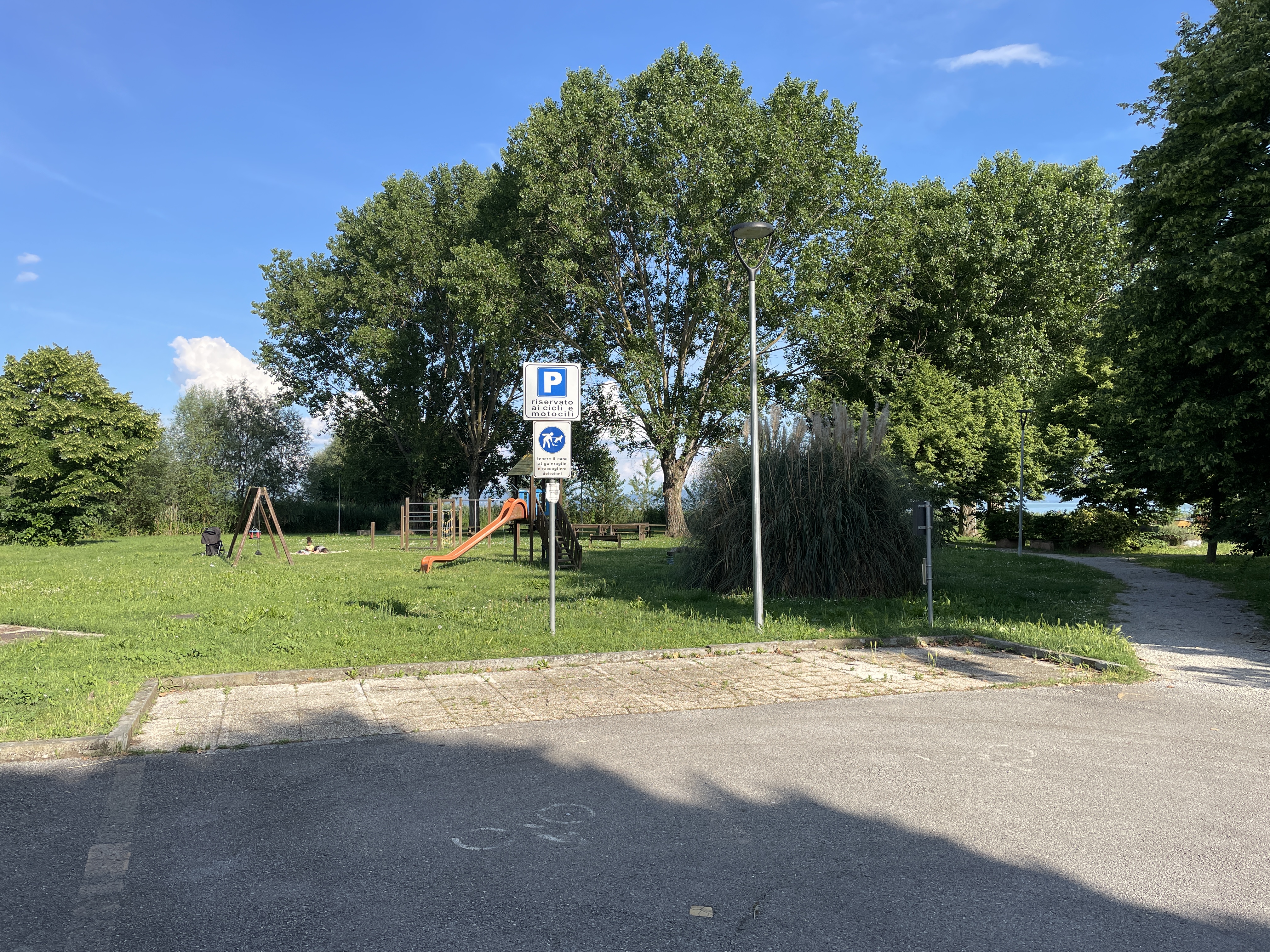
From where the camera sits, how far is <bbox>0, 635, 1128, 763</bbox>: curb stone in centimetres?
535

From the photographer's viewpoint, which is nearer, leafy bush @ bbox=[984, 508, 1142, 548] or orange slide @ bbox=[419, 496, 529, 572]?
orange slide @ bbox=[419, 496, 529, 572]

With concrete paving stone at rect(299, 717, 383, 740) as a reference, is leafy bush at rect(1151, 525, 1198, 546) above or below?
above

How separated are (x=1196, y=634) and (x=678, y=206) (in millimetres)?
22150

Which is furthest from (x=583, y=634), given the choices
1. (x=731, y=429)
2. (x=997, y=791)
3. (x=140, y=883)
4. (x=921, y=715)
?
(x=731, y=429)

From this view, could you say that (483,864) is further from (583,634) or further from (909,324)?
(909,324)

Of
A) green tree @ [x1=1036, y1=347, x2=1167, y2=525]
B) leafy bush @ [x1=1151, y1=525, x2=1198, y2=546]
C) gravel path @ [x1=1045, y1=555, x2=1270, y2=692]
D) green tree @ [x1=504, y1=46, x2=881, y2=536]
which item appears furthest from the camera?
leafy bush @ [x1=1151, y1=525, x2=1198, y2=546]

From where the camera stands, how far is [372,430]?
4625 cm

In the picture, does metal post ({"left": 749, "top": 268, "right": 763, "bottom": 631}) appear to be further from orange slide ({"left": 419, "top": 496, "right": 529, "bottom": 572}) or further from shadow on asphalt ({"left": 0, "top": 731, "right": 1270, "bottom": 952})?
orange slide ({"left": 419, "top": 496, "right": 529, "bottom": 572})

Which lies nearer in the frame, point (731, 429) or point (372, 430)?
point (731, 429)

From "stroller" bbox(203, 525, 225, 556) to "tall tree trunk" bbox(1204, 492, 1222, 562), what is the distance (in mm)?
25017

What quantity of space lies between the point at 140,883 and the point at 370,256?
139ft

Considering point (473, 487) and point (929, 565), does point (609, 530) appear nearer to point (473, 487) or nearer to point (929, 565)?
point (473, 487)

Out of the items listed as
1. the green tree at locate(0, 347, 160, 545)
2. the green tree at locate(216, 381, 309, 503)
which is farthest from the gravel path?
the green tree at locate(216, 381, 309, 503)

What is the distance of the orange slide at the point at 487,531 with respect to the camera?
20.4m
